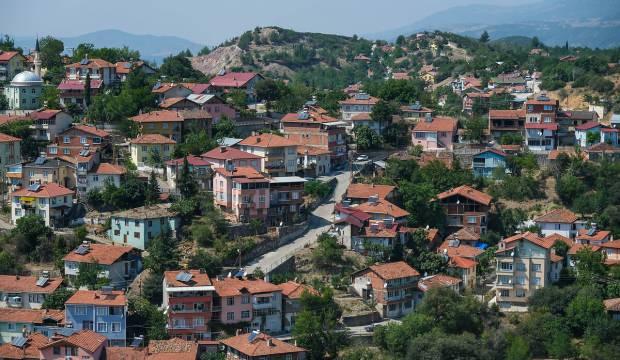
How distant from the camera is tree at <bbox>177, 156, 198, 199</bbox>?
34.5 m

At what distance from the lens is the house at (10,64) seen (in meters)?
46.2

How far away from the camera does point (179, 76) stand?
164ft

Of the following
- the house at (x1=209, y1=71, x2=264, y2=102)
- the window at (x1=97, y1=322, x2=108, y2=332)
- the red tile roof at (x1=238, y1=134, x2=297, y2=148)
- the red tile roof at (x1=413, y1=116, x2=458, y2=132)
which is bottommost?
the window at (x1=97, y1=322, x2=108, y2=332)

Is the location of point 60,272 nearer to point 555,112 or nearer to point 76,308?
point 76,308

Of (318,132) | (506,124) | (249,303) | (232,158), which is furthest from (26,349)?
(506,124)

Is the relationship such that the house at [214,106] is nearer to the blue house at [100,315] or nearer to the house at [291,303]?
the house at [291,303]

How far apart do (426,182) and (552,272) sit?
19.7ft

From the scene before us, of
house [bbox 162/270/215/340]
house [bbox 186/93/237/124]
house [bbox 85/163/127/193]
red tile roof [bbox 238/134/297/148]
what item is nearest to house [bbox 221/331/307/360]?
house [bbox 162/270/215/340]

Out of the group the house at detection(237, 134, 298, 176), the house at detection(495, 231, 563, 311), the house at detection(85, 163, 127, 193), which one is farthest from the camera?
the house at detection(237, 134, 298, 176)

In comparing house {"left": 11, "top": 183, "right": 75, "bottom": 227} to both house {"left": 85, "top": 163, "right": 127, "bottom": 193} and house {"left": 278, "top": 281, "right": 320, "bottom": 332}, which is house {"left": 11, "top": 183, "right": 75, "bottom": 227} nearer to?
house {"left": 85, "top": 163, "right": 127, "bottom": 193}

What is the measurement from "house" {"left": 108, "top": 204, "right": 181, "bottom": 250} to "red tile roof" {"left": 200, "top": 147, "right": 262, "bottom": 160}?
10.6ft

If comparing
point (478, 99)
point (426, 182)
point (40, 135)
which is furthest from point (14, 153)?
point (478, 99)

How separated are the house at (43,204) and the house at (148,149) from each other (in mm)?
3613

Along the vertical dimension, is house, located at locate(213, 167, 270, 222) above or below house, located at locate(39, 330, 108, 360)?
above
